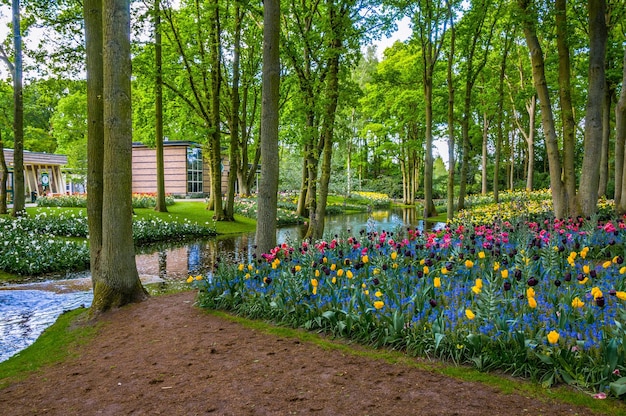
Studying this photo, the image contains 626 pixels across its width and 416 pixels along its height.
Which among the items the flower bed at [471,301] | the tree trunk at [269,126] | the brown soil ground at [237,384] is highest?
the tree trunk at [269,126]

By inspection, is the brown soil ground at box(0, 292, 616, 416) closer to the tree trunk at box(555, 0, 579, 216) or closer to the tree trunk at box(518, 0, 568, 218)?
the tree trunk at box(518, 0, 568, 218)

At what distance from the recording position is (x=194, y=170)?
36.2m

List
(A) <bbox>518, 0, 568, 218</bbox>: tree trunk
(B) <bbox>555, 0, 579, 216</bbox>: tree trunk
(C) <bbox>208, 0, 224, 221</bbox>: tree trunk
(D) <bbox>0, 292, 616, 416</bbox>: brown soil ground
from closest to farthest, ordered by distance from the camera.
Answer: (D) <bbox>0, 292, 616, 416</bbox>: brown soil ground → (A) <bbox>518, 0, 568, 218</bbox>: tree trunk → (B) <bbox>555, 0, 579, 216</bbox>: tree trunk → (C) <bbox>208, 0, 224, 221</bbox>: tree trunk

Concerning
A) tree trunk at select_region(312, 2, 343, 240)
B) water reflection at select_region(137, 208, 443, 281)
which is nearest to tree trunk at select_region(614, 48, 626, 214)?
water reflection at select_region(137, 208, 443, 281)

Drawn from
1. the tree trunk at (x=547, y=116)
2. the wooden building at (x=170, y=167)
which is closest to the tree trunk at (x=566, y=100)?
the tree trunk at (x=547, y=116)

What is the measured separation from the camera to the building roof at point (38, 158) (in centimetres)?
2809

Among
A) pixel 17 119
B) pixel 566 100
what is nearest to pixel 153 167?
pixel 17 119

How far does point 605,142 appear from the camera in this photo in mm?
16672

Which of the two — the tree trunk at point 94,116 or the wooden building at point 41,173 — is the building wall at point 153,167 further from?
the tree trunk at point 94,116

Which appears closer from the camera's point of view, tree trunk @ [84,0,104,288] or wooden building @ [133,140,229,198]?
tree trunk @ [84,0,104,288]

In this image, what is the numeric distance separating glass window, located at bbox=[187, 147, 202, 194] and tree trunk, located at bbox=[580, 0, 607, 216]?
3071 cm

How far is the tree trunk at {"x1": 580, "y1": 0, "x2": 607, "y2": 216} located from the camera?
28.9 feet

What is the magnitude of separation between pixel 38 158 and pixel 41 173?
1.08 meters

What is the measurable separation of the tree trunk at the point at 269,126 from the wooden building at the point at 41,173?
28.2 meters
